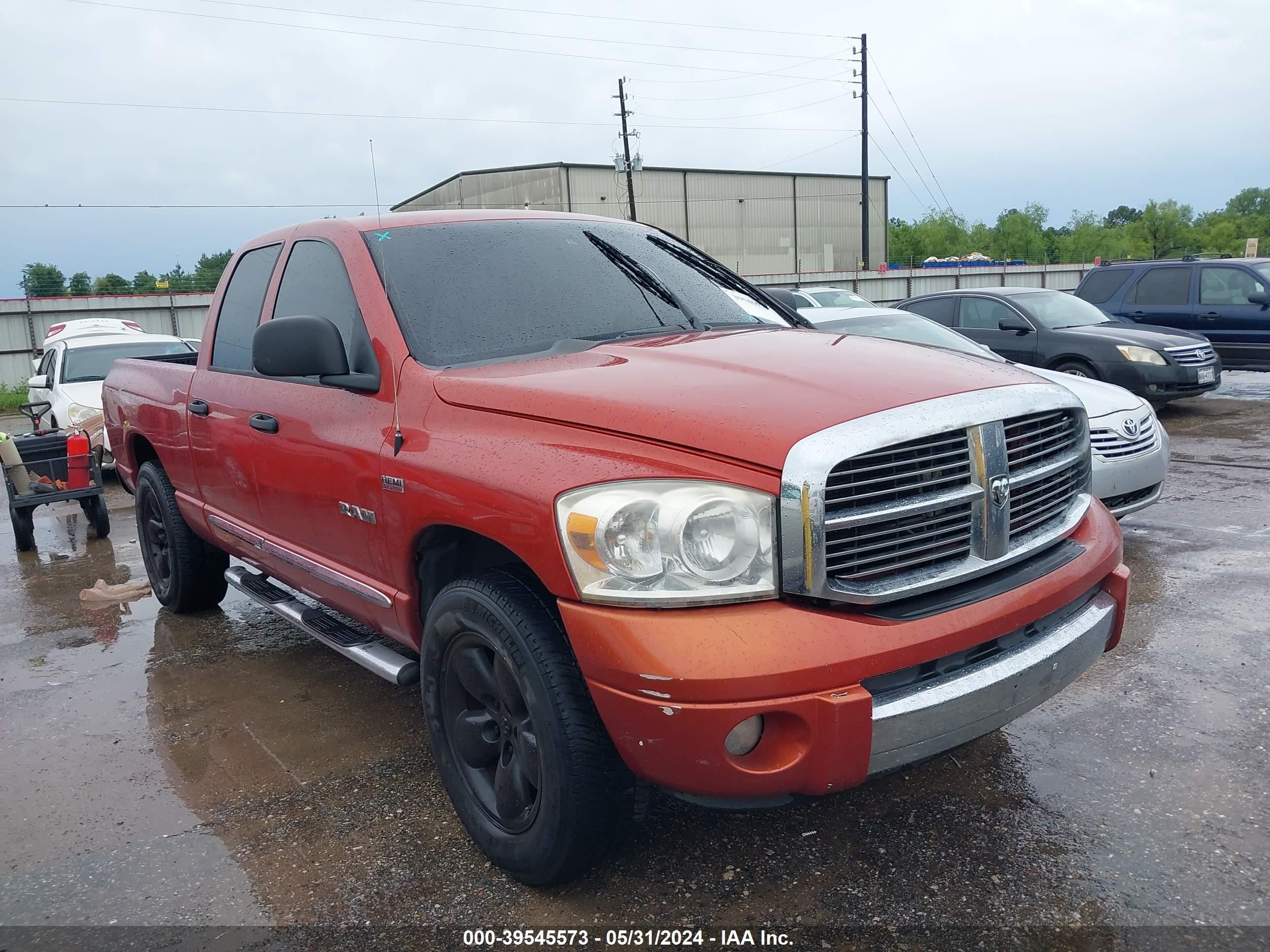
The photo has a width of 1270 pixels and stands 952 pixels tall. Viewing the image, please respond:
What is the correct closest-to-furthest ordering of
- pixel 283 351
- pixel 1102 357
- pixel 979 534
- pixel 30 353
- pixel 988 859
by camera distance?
1. pixel 979 534
2. pixel 988 859
3. pixel 283 351
4. pixel 1102 357
5. pixel 30 353

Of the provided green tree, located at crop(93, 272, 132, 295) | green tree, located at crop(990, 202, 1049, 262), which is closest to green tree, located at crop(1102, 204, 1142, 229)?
green tree, located at crop(990, 202, 1049, 262)

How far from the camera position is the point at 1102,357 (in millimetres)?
10609

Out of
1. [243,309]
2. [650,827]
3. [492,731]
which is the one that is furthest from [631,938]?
[243,309]

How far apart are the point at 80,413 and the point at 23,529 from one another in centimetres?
343

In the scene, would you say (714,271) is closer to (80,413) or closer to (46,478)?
(46,478)

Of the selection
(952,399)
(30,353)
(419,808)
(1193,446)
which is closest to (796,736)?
(952,399)

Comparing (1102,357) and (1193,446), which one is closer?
(1193,446)

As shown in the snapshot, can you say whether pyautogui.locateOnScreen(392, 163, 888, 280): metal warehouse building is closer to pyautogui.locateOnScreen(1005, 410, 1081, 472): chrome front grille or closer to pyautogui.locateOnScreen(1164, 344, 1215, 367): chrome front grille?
pyautogui.locateOnScreen(1164, 344, 1215, 367): chrome front grille

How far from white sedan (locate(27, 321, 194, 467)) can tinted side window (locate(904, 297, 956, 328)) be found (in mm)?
8572

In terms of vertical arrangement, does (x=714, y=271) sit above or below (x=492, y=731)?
above

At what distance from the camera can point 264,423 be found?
3.72 m

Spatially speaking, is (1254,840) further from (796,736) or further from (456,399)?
(456,399)

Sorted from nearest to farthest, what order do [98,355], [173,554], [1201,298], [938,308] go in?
[173,554] → [98,355] → [938,308] → [1201,298]

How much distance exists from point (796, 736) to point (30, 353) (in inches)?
1089
